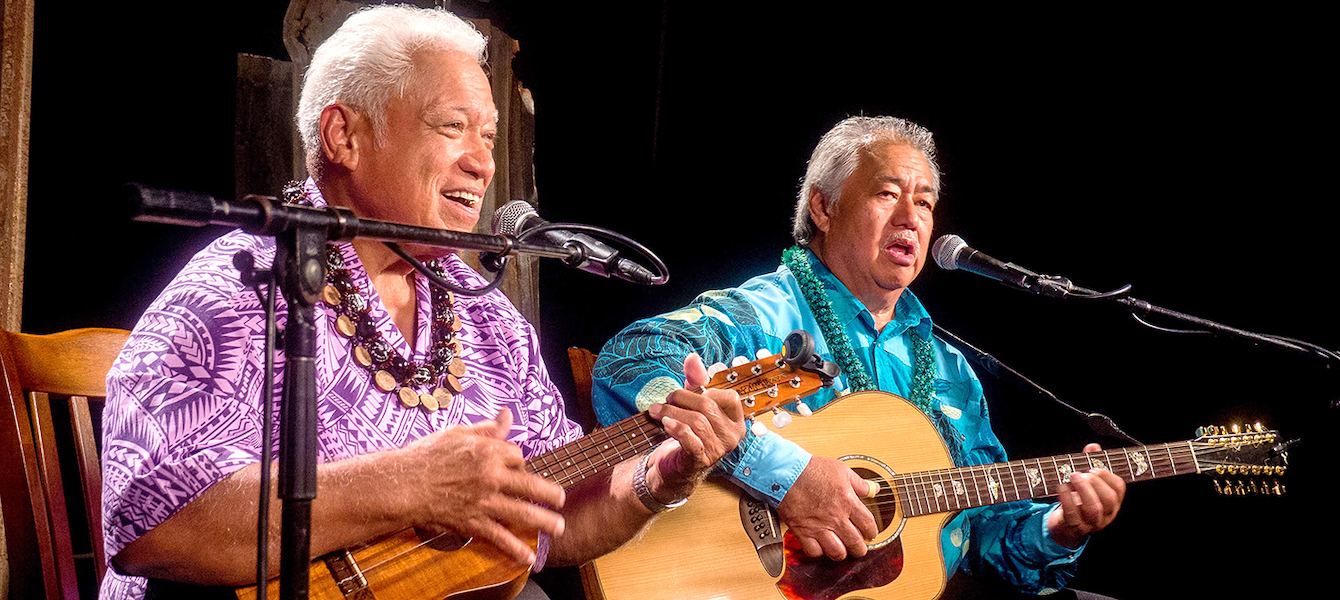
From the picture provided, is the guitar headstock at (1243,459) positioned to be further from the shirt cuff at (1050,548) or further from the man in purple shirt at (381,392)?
the man in purple shirt at (381,392)

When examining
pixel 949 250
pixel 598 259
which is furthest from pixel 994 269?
pixel 598 259

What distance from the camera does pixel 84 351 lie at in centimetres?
213

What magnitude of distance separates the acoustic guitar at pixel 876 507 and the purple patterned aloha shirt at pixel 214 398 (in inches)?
15.8

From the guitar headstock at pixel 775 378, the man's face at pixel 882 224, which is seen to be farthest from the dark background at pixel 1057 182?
the guitar headstock at pixel 775 378

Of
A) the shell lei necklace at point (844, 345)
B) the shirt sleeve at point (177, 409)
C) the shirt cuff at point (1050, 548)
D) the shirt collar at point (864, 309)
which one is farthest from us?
the shirt collar at point (864, 309)

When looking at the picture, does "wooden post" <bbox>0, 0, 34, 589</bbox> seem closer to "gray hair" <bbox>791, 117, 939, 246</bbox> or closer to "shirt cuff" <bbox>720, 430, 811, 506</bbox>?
"shirt cuff" <bbox>720, 430, 811, 506</bbox>

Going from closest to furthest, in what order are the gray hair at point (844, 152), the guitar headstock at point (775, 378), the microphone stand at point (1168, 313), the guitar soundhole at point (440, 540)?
the guitar soundhole at point (440, 540) < the guitar headstock at point (775, 378) < the microphone stand at point (1168, 313) < the gray hair at point (844, 152)

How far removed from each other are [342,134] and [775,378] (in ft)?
3.91

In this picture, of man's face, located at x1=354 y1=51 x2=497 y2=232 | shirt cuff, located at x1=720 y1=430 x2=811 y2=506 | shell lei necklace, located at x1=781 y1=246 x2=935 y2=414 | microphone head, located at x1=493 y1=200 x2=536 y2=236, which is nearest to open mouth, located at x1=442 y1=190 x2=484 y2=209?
man's face, located at x1=354 y1=51 x2=497 y2=232

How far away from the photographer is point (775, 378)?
207cm

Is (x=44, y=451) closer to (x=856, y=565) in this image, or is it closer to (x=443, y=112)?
(x=443, y=112)

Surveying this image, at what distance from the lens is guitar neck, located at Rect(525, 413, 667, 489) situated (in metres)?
2.07

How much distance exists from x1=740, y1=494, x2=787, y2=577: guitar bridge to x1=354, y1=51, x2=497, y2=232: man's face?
109 cm

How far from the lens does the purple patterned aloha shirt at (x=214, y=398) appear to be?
1589 millimetres
